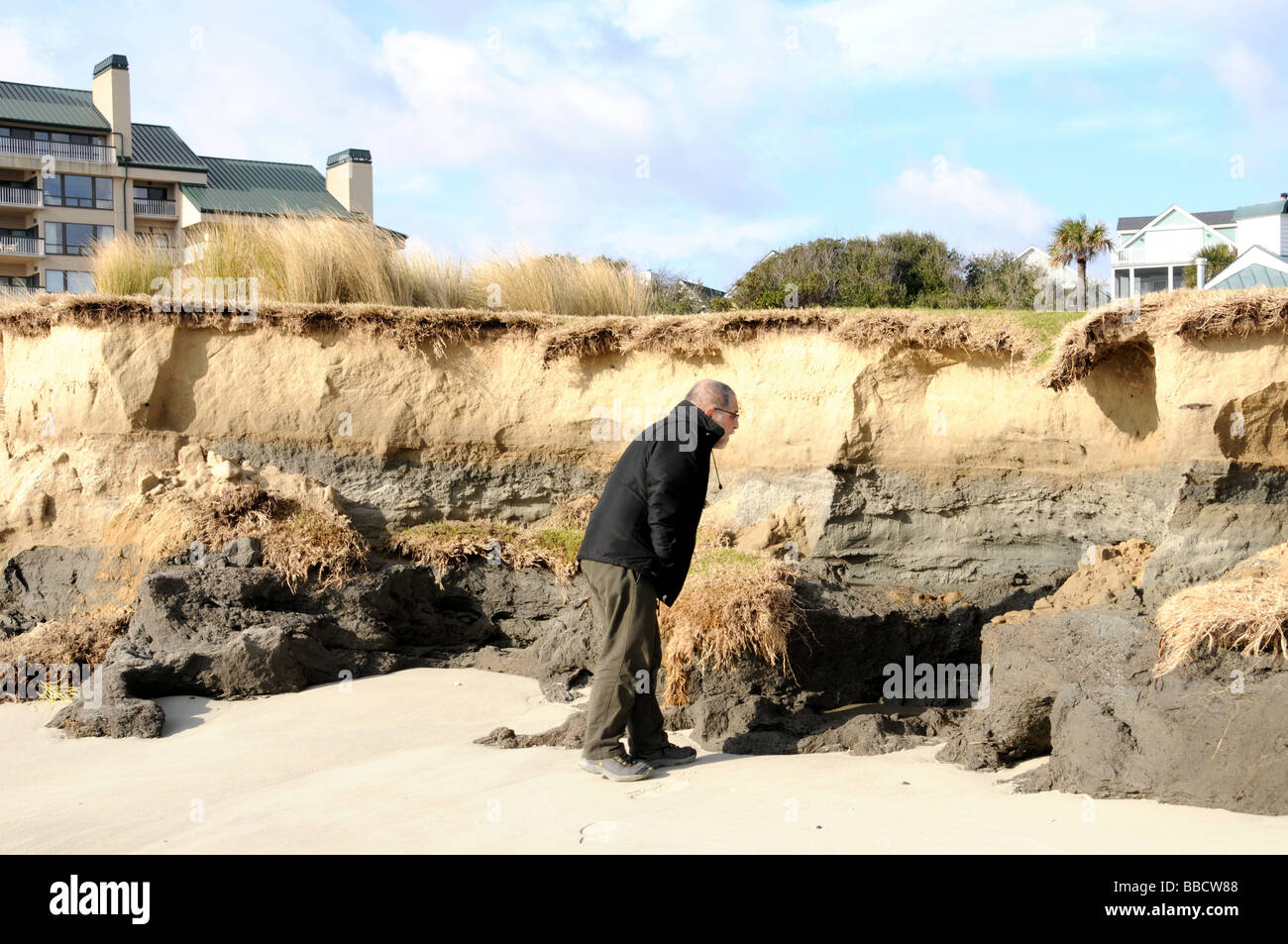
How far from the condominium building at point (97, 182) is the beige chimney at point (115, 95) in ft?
0.12

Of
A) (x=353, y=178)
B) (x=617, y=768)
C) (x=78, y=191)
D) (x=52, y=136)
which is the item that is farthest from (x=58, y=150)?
(x=617, y=768)

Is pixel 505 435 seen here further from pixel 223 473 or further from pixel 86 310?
pixel 86 310

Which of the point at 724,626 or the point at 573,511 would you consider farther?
the point at 573,511

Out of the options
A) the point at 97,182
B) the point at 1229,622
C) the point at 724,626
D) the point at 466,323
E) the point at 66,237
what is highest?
the point at 97,182

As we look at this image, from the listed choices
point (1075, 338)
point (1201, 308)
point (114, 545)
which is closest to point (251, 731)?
point (114, 545)

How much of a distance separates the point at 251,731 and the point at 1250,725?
5.30 metres

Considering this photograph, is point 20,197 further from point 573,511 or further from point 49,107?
point 573,511

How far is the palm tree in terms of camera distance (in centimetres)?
2962

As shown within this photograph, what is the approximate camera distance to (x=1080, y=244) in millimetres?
29766

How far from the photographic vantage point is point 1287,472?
7.12 m

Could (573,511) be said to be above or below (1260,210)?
below

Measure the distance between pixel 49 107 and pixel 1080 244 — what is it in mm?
36512

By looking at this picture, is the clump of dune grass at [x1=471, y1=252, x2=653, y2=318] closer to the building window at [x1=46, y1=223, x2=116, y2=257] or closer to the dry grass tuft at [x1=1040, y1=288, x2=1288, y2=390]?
the dry grass tuft at [x1=1040, y1=288, x2=1288, y2=390]

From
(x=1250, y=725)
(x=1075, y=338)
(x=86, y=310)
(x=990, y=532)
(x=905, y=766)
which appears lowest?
(x=905, y=766)
